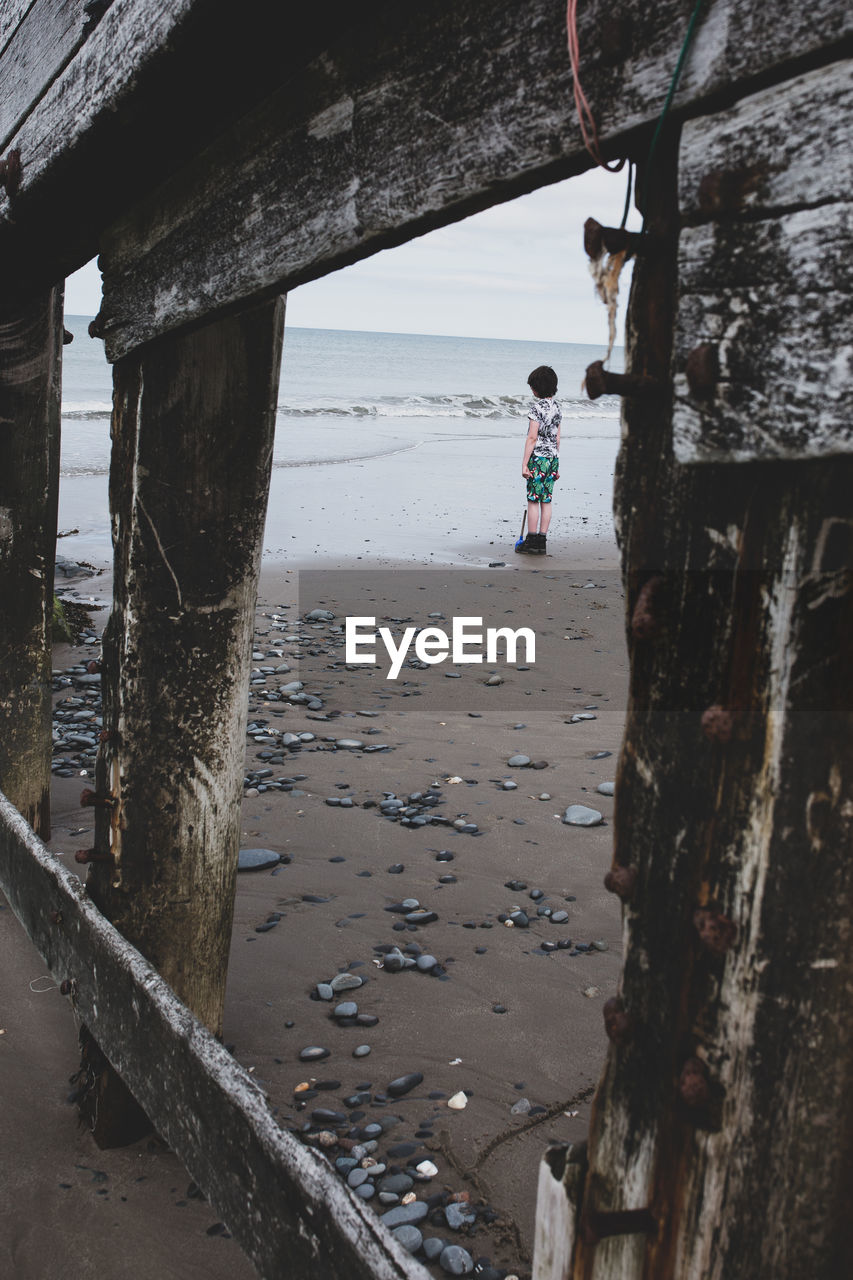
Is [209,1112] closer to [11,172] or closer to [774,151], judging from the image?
[774,151]

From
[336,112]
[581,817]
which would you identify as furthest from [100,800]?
[581,817]

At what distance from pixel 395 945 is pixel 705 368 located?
3.37 m

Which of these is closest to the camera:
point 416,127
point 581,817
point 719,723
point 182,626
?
point 719,723

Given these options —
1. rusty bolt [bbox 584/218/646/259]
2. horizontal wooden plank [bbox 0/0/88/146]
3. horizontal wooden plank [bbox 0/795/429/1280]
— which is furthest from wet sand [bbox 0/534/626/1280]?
horizontal wooden plank [bbox 0/0/88/146]

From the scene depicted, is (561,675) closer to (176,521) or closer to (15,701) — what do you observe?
(15,701)

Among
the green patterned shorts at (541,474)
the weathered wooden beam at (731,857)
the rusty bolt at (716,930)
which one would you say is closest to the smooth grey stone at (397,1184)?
the weathered wooden beam at (731,857)

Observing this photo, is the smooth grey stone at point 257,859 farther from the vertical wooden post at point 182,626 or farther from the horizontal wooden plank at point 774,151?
the horizontal wooden plank at point 774,151

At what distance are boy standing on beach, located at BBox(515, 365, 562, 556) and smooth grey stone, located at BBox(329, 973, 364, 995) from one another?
30.1ft

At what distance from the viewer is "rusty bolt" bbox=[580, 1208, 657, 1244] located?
146 cm

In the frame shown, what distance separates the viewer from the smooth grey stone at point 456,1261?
2.62 meters

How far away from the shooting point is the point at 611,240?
4.45 ft

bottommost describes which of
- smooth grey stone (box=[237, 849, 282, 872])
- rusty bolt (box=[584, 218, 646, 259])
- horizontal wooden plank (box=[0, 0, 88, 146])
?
smooth grey stone (box=[237, 849, 282, 872])

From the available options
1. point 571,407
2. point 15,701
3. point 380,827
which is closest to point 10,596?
point 15,701

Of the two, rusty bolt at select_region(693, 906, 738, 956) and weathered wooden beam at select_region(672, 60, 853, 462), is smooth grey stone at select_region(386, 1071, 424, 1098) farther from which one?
weathered wooden beam at select_region(672, 60, 853, 462)
